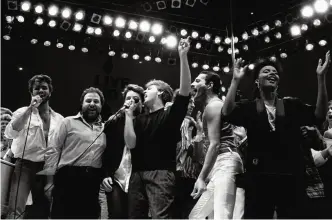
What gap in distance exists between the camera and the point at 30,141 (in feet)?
12.9

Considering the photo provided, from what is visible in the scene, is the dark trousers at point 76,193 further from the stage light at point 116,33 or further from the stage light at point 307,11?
the stage light at point 307,11

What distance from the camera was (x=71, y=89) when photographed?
24.2 feet

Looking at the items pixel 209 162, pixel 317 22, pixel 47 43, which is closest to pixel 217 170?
pixel 209 162

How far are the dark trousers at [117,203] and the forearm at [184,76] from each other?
3.92 feet

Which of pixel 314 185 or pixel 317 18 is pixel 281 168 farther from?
pixel 317 18

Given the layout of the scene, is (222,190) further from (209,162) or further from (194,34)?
(194,34)

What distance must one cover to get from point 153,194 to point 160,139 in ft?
1.39

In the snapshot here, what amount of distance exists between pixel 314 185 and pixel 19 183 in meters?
2.55

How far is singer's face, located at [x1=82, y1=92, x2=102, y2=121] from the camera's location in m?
3.67

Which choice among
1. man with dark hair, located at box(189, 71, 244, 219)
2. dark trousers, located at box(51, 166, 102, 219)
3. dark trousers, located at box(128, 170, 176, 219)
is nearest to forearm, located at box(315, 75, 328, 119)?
man with dark hair, located at box(189, 71, 244, 219)

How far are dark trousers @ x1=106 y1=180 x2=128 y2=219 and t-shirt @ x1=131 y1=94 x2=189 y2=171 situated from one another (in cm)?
64

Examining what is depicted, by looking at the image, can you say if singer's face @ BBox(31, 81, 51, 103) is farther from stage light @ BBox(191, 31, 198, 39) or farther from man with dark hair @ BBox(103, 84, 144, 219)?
stage light @ BBox(191, 31, 198, 39)

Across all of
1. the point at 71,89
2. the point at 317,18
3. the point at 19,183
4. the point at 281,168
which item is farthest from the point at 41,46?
the point at 281,168

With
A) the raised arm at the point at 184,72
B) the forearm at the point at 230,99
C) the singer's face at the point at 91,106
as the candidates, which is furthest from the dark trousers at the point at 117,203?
the forearm at the point at 230,99
